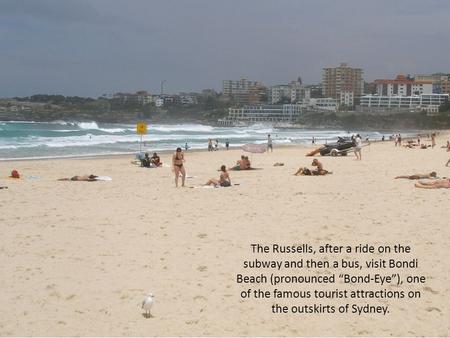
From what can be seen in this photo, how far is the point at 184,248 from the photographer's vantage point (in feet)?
20.8

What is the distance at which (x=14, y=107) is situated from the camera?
432ft

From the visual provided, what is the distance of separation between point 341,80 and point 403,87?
24399mm

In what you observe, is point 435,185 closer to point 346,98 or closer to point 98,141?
point 98,141

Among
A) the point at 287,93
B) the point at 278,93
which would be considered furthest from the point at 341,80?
the point at 278,93

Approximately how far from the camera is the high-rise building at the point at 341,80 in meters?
172

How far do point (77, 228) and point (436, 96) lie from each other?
13330 centimetres

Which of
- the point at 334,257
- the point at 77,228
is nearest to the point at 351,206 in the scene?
the point at 334,257

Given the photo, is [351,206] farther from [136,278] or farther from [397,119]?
[397,119]

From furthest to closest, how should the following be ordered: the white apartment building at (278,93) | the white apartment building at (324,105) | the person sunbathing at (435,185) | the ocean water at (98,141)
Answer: the white apartment building at (278,93) → the white apartment building at (324,105) → the ocean water at (98,141) → the person sunbathing at (435,185)

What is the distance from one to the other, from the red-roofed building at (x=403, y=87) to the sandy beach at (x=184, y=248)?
148 meters

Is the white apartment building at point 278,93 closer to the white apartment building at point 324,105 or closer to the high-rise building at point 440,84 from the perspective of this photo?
the white apartment building at point 324,105

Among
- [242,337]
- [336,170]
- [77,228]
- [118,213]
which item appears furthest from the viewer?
[336,170]

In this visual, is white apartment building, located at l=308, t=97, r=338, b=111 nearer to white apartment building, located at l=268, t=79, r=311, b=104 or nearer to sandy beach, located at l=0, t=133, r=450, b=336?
white apartment building, located at l=268, t=79, r=311, b=104

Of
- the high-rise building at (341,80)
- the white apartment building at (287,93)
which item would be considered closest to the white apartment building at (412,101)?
the high-rise building at (341,80)
